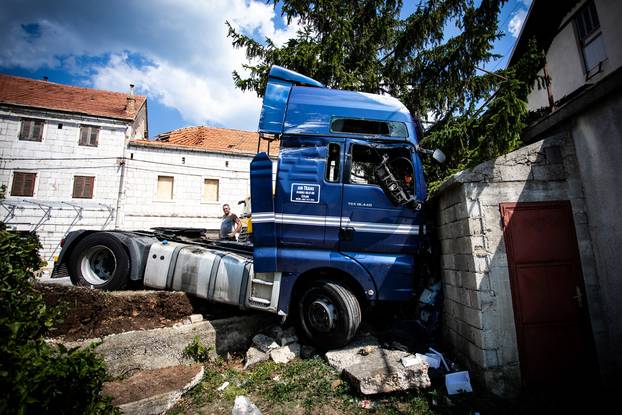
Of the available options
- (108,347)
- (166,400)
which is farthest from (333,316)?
(108,347)

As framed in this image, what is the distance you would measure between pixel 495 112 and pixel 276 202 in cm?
360

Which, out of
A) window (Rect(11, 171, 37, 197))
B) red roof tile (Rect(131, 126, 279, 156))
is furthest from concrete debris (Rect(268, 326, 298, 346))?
window (Rect(11, 171, 37, 197))

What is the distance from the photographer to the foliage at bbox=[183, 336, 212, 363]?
4.59 m

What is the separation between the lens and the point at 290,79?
5066 mm

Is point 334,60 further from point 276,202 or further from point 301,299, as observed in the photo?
point 301,299

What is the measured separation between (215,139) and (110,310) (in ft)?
57.3

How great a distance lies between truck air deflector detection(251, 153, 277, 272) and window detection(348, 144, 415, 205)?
130 cm

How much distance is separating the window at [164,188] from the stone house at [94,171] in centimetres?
Result: 5

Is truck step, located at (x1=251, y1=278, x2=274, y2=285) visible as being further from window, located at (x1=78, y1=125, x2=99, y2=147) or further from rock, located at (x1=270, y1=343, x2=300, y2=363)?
window, located at (x1=78, y1=125, x2=99, y2=147)

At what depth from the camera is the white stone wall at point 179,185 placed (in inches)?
661

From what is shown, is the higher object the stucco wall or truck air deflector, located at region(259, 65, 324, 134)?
truck air deflector, located at region(259, 65, 324, 134)

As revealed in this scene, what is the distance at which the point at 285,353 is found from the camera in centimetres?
445

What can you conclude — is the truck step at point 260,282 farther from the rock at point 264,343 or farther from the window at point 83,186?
the window at point 83,186

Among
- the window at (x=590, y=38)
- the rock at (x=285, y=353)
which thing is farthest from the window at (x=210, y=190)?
the window at (x=590, y=38)
